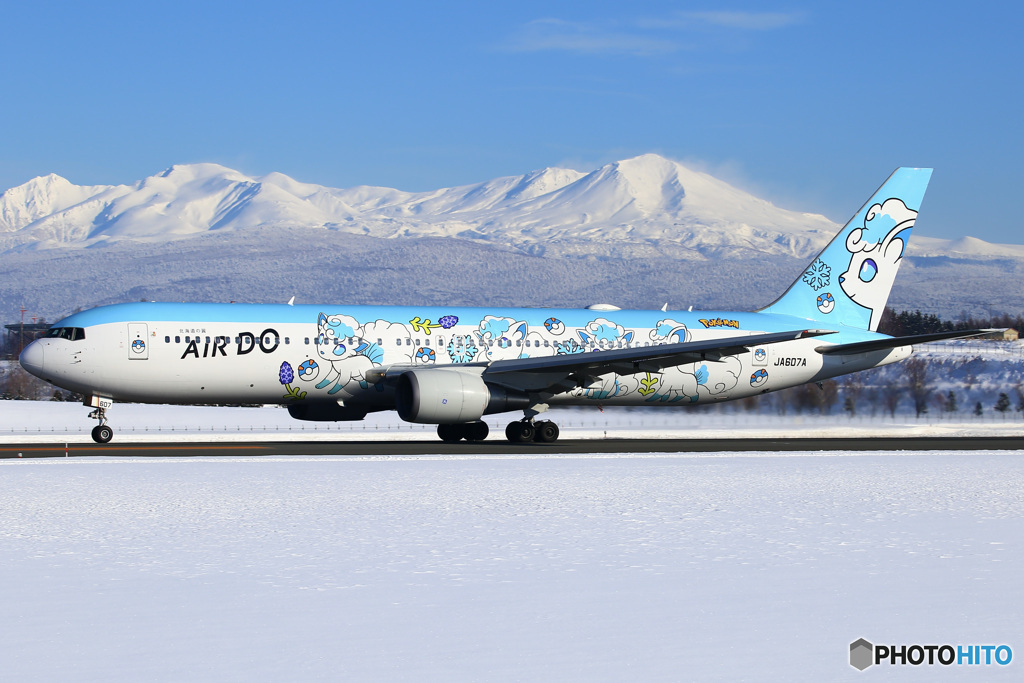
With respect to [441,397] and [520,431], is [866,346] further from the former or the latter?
[441,397]

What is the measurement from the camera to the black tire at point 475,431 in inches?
1189

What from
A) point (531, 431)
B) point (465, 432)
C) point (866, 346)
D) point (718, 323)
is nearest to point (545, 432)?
point (531, 431)

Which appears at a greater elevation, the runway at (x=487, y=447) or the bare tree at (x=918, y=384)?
the bare tree at (x=918, y=384)

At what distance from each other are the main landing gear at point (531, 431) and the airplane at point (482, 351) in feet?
0.12

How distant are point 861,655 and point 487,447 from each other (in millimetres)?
19999

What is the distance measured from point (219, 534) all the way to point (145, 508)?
2.69 m

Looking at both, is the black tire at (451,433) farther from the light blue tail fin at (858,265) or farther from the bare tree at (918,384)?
the bare tree at (918,384)

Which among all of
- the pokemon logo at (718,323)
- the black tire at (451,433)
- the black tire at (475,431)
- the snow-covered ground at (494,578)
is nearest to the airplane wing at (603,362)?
the black tire at (475,431)

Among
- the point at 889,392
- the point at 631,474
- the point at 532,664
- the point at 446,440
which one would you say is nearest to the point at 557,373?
the point at 446,440

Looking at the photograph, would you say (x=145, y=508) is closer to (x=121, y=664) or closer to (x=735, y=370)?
(x=121, y=664)

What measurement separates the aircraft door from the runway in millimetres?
2182

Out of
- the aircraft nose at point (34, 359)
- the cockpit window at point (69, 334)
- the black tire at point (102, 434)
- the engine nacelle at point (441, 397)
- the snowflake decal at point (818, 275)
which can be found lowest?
the black tire at point (102, 434)

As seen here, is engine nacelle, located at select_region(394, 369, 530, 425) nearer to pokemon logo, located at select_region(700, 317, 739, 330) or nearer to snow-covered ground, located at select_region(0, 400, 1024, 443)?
snow-covered ground, located at select_region(0, 400, 1024, 443)

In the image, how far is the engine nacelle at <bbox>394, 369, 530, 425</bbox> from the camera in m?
26.3
